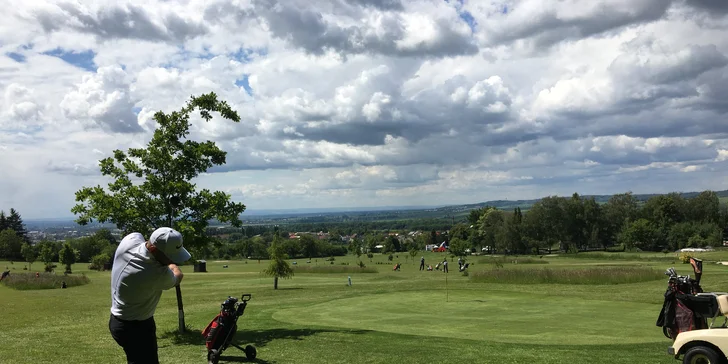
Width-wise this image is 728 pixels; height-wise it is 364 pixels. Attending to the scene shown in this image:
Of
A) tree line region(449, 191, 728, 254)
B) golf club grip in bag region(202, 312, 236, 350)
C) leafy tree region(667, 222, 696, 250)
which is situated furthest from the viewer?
tree line region(449, 191, 728, 254)

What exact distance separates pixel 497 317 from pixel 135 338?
53.2ft

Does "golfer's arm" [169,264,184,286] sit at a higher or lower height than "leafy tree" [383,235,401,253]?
higher

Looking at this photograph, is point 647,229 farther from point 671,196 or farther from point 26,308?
point 26,308

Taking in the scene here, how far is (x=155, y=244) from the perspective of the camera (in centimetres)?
638

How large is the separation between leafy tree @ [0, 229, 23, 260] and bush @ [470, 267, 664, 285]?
98806 mm

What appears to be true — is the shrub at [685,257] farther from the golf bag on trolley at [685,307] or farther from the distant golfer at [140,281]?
the distant golfer at [140,281]

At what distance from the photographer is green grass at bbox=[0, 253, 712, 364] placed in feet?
42.1

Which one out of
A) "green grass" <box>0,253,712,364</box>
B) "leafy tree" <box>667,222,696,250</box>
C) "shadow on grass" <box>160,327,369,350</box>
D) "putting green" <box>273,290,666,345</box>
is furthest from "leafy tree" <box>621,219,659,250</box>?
"shadow on grass" <box>160,327,369,350</box>

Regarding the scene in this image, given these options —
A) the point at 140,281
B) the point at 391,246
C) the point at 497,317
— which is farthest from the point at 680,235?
the point at 140,281

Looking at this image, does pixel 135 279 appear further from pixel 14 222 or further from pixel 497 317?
pixel 14 222

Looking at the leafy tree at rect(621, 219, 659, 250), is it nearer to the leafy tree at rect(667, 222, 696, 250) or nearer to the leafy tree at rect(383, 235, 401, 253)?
the leafy tree at rect(667, 222, 696, 250)

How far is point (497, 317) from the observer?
67.5ft

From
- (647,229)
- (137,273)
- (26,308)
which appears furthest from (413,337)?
(647,229)

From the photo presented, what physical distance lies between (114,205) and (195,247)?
264 centimetres
